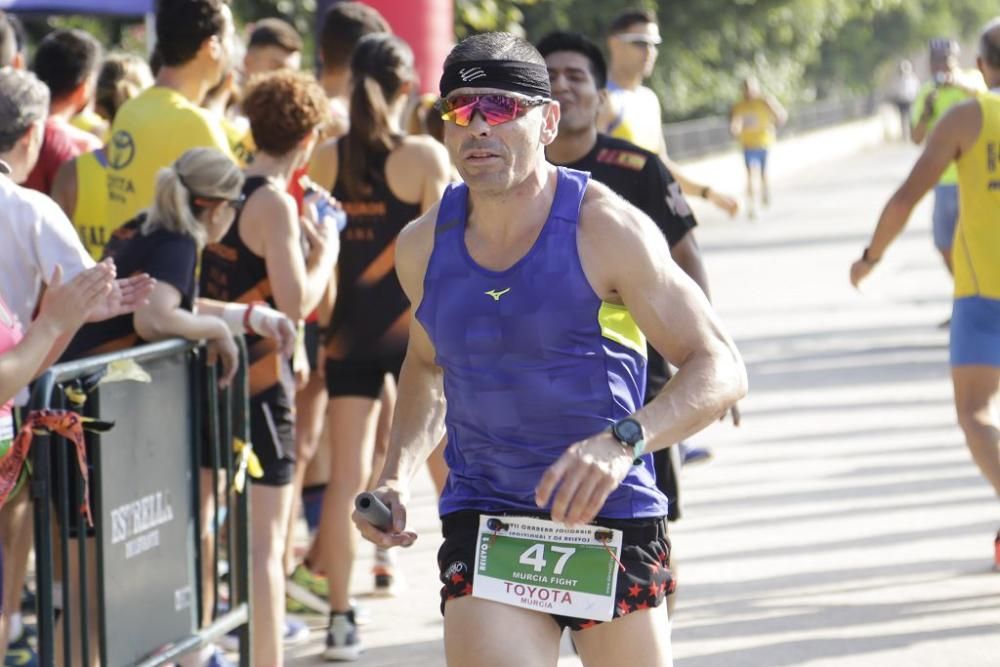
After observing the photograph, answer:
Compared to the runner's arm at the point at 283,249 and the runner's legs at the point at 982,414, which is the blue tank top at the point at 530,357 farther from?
the runner's legs at the point at 982,414

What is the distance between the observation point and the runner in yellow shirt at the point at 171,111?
643 cm

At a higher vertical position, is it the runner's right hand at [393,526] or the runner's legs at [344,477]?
the runner's right hand at [393,526]

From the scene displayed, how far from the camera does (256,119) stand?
6035 millimetres

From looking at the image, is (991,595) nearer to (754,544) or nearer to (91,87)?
(754,544)

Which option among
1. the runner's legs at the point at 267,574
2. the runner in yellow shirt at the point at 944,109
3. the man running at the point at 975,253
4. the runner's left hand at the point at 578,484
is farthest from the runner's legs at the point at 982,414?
the runner in yellow shirt at the point at 944,109

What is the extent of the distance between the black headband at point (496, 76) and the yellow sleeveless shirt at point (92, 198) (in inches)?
118

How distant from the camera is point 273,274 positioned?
592cm

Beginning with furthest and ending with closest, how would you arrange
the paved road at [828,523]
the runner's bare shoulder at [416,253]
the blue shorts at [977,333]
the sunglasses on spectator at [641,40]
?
the sunglasses on spectator at [641,40], the blue shorts at [977,333], the paved road at [828,523], the runner's bare shoulder at [416,253]

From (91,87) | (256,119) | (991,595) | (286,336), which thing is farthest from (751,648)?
(91,87)

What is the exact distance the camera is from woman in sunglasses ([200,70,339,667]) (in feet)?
19.3

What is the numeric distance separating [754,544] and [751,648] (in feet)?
5.00

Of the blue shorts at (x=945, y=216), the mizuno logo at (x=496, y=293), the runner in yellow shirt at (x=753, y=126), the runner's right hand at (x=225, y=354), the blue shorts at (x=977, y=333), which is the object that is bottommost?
the runner in yellow shirt at (x=753, y=126)

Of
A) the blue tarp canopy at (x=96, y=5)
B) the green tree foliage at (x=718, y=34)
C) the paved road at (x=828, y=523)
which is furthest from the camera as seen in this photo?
the green tree foliage at (x=718, y=34)

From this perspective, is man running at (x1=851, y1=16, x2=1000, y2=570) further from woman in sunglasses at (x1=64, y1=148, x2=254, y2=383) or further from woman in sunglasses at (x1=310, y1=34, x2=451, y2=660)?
woman in sunglasses at (x1=64, y1=148, x2=254, y2=383)
